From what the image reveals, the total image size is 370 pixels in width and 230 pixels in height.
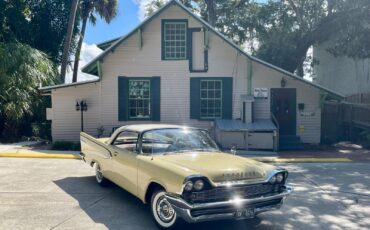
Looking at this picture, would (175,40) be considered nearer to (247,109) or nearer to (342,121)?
(247,109)

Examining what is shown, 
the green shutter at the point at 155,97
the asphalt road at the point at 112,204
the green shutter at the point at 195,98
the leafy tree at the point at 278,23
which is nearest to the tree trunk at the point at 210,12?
the leafy tree at the point at 278,23

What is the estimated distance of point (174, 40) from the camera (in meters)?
16.4

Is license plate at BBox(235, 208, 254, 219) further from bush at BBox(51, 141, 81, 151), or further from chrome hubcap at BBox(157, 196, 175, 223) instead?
bush at BBox(51, 141, 81, 151)

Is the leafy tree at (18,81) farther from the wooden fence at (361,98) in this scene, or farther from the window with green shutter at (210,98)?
the wooden fence at (361,98)

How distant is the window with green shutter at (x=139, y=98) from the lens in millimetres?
16484

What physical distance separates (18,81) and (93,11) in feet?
51.6

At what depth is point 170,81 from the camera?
16.5 metres

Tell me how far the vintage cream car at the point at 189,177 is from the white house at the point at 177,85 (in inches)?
373

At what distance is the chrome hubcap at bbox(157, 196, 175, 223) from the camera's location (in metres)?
5.25

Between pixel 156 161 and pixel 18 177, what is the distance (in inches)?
189

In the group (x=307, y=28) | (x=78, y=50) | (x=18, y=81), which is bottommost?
(x=18, y=81)

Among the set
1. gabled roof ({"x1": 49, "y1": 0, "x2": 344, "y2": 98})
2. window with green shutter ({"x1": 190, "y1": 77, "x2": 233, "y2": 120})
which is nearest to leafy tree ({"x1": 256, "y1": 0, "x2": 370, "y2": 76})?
gabled roof ({"x1": 49, "y1": 0, "x2": 344, "y2": 98})

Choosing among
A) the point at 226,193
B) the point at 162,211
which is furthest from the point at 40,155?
the point at 226,193

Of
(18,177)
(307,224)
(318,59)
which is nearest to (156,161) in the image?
(307,224)
